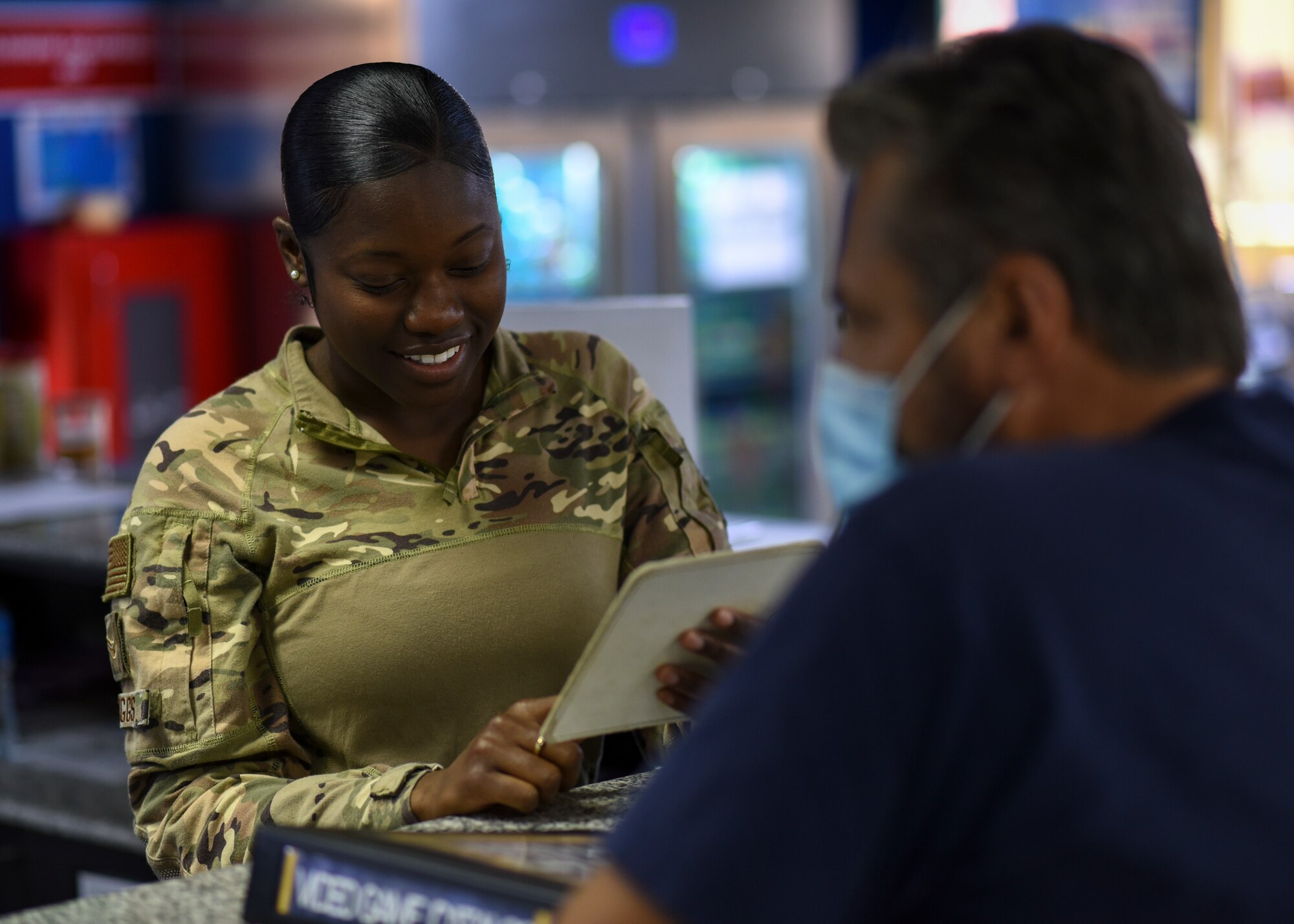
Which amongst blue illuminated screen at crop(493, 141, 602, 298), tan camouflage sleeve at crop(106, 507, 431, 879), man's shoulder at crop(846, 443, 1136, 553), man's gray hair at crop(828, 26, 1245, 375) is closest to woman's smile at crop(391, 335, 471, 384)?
tan camouflage sleeve at crop(106, 507, 431, 879)

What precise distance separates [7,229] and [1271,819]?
6.15 m

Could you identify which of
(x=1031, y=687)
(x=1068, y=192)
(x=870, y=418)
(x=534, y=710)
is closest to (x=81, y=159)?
(x=534, y=710)

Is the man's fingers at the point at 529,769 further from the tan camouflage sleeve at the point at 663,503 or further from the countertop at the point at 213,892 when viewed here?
the tan camouflage sleeve at the point at 663,503

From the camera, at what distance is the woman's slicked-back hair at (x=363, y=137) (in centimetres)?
144

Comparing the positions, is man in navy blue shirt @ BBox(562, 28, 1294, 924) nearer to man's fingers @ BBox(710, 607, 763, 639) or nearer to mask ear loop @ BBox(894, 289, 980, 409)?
mask ear loop @ BBox(894, 289, 980, 409)

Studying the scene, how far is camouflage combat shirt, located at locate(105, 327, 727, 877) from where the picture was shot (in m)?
1.33

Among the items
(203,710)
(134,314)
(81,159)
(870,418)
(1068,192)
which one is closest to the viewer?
(1068,192)

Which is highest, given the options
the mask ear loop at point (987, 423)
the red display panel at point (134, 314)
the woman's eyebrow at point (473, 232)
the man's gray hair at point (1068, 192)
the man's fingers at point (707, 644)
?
the man's gray hair at point (1068, 192)

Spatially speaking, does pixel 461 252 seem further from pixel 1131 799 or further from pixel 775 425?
pixel 775 425

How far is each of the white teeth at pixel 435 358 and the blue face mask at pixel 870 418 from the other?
1.94ft

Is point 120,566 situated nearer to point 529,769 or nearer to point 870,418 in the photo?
point 529,769

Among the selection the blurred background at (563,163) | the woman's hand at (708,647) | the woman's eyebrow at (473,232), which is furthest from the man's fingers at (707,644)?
the blurred background at (563,163)

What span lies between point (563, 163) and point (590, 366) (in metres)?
3.44

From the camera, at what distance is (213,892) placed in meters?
1.05
